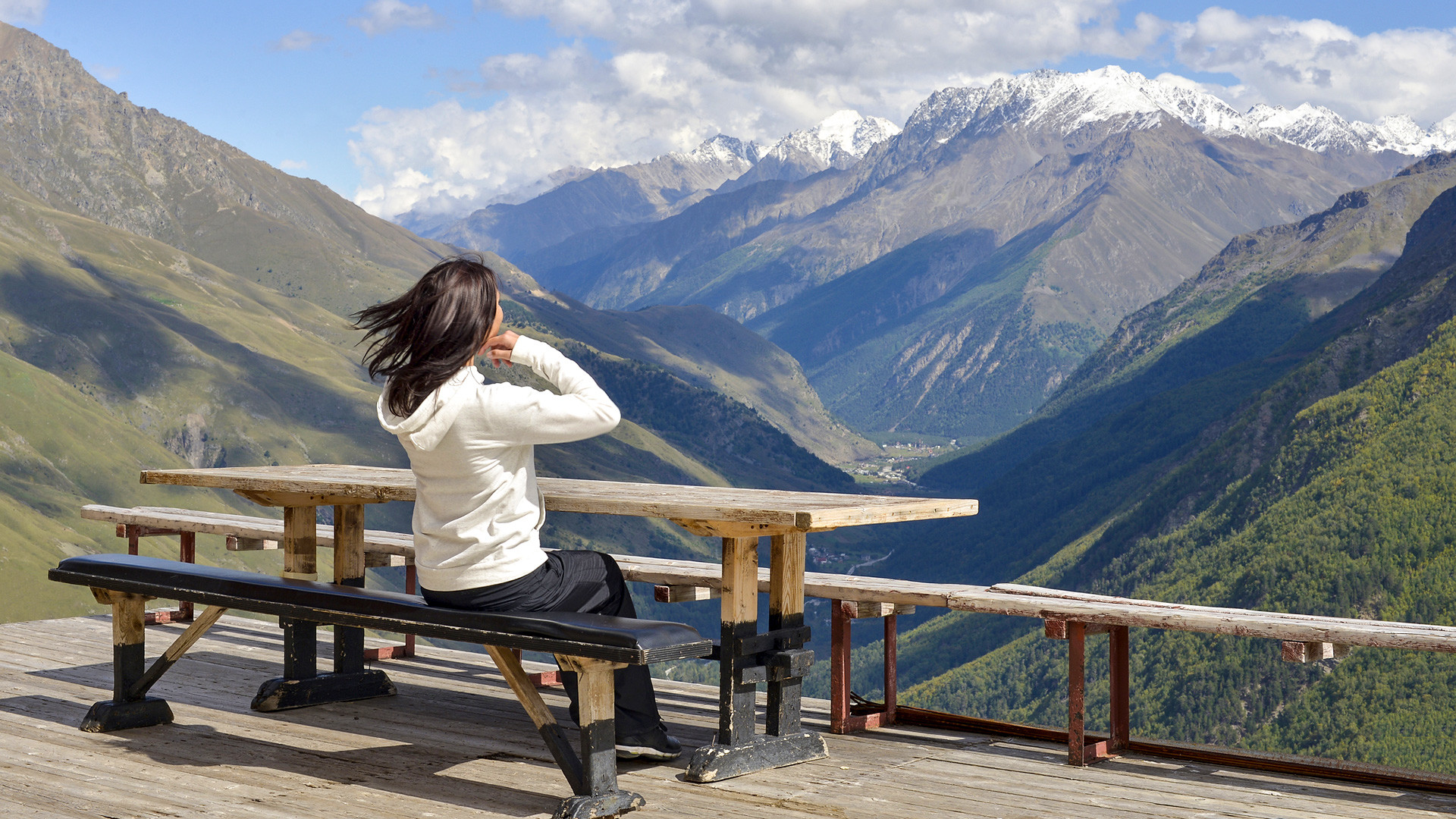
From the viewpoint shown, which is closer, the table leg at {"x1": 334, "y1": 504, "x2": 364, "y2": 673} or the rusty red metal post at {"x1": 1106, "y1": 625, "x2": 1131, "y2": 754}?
the rusty red metal post at {"x1": 1106, "y1": 625, "x2": 1131, "y2": 754}

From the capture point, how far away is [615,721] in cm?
693

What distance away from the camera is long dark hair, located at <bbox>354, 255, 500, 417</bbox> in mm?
5840

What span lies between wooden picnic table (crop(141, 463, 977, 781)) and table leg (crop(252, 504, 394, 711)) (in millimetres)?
456

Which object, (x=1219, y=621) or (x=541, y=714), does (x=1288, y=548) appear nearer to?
(x=1219, y=621)

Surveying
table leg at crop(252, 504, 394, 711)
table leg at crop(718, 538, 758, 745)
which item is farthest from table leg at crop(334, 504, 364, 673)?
table leg at crop(718, 538, 758, 745)

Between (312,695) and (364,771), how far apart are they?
1.91m

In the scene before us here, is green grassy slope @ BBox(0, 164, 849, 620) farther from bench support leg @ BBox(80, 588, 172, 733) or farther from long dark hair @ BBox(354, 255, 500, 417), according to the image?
long dark hair @ BBox(354, 255, 500, 417)

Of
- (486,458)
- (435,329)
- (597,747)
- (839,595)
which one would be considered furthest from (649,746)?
(435,329)

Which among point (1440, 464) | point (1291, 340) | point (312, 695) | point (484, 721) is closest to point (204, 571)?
point (312, 695)

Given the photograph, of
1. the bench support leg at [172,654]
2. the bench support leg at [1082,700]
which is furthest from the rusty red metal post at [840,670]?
the bench support leg at [172,654]

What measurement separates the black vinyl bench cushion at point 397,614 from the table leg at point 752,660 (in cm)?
35

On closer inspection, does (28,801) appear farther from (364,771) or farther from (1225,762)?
(1225,762)

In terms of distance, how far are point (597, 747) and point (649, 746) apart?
3.58 ft

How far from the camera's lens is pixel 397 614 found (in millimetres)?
6059
